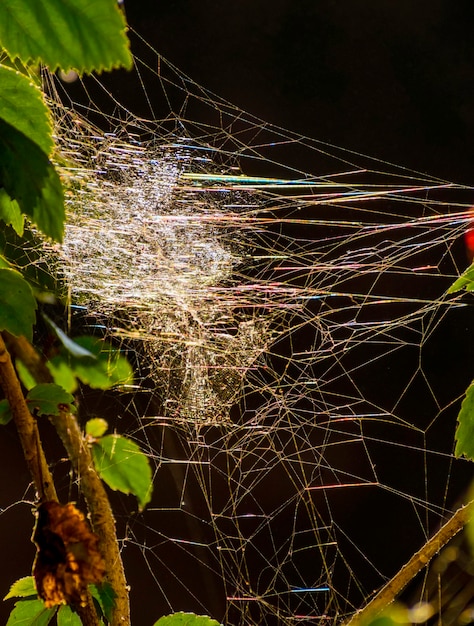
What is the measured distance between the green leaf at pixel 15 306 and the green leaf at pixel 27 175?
0.34 feet

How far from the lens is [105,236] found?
98cm

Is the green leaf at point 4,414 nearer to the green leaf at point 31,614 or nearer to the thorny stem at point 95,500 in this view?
the thorny stem at point 95,500

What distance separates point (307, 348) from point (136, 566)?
51cm

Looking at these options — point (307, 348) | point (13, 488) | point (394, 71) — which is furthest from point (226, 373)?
point (394, 71)

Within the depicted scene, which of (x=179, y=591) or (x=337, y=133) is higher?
(x=337, y=133)

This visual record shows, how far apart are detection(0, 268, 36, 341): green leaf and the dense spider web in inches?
13.3

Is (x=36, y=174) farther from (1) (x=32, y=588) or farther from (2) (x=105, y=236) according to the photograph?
(2) (x=105, y=236)

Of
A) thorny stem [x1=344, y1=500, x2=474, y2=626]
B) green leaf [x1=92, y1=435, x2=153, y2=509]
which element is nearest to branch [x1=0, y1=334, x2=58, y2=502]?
green leaf [x1=92, y1=435, x2=153, y2=509]

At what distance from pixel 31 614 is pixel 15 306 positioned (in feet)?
0.84

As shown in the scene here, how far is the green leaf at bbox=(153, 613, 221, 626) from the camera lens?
1.69 feet

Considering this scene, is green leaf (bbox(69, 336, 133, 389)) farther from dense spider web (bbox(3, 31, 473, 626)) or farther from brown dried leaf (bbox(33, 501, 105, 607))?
brown dried leaf (bbox(33, 501, 105, 607))

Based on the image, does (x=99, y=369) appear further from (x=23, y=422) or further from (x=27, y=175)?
(x=27, y=175)

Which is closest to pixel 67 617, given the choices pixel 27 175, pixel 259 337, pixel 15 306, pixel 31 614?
pixel 31 614

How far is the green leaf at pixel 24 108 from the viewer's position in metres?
0.37
